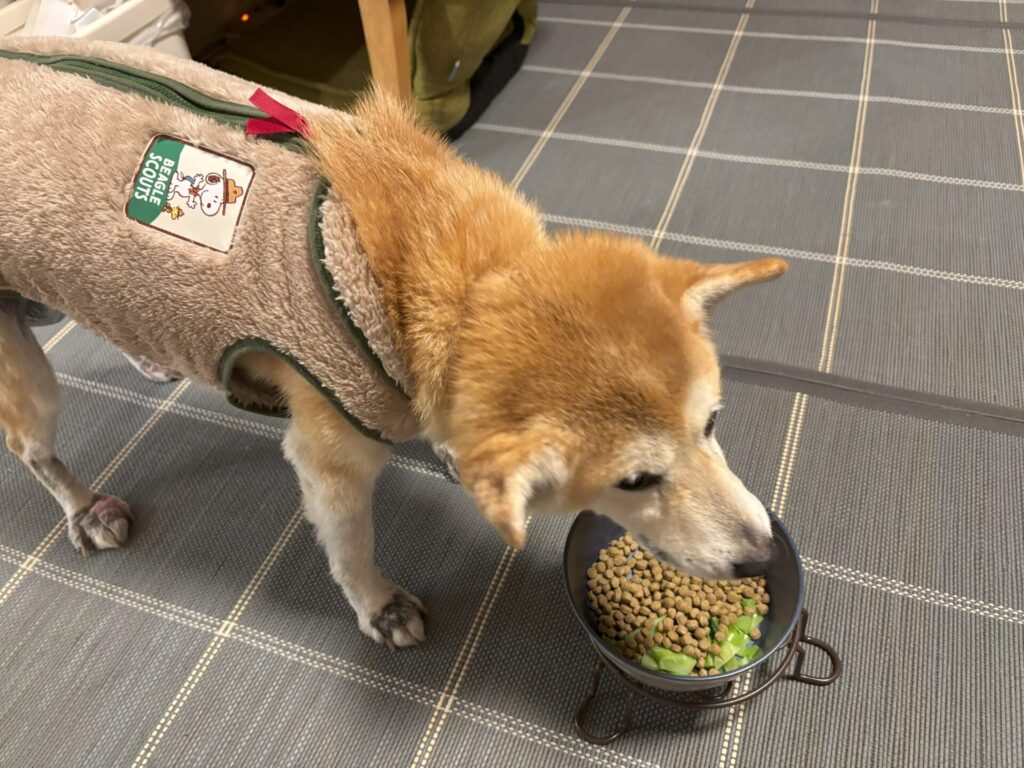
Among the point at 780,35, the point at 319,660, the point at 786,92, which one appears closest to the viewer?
the point at 319,660

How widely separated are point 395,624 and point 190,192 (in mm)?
850

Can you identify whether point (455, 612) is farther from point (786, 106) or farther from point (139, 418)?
point (786, 106)

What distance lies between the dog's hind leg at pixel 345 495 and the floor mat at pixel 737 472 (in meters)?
0.07

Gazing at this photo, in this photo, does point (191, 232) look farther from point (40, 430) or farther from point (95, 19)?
point (95, 19)

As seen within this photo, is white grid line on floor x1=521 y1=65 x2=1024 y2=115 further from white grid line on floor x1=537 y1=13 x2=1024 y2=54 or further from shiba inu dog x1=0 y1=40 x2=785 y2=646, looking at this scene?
shiba inu dog x1=0 y1=40 x2=785 y2=646

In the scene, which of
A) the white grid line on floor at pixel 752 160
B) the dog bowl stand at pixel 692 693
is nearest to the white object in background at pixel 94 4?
the white grid line on floor at pixel 752 160

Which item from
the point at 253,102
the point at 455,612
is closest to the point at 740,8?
the point at 253,102

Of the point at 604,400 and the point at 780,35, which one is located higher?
the point at 604,400

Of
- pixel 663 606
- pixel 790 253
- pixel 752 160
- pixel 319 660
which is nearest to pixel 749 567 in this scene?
pixel 663 606

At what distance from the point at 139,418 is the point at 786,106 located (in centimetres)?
241

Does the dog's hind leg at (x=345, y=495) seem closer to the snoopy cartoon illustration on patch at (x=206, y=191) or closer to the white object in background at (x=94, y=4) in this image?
the snoopy cartoon illustration on patch at (x=206, y=191)

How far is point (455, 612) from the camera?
141cm

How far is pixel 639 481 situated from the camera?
3.06 ft

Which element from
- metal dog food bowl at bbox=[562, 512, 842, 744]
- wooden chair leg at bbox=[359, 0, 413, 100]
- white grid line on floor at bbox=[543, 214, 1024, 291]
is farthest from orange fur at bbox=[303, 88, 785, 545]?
wooden chair leg at bbox=[359, 0, 413, 100]
